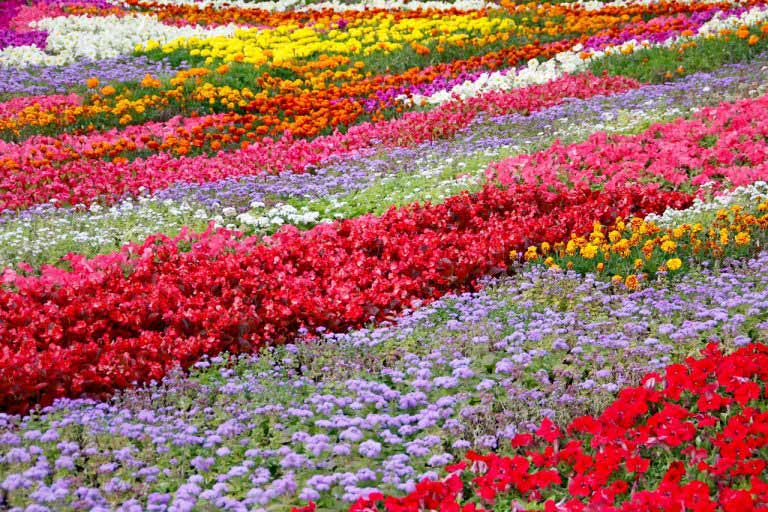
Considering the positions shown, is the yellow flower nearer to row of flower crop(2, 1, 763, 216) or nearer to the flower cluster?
the flower cluster

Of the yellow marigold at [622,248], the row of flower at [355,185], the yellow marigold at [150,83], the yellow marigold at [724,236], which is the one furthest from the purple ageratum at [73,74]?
the yellow marigold at [724,236]

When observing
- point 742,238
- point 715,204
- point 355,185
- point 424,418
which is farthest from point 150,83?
point 424,418

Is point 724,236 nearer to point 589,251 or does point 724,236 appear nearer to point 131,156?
point 589,251

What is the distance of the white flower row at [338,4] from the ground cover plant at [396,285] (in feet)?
21.9

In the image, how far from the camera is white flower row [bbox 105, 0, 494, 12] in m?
24.5

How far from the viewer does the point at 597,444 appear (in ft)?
17.8

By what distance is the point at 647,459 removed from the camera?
527 cm

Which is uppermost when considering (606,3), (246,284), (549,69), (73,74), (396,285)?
(606,3)

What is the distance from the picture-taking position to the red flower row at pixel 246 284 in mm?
7074

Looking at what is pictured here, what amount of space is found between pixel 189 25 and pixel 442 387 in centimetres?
1935

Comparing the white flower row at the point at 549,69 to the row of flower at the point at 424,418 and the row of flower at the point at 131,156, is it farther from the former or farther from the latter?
the row of flower at the point at 424,418

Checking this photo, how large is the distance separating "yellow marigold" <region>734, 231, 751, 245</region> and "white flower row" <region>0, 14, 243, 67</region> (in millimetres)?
15557

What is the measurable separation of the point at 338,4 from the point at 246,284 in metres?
19.2

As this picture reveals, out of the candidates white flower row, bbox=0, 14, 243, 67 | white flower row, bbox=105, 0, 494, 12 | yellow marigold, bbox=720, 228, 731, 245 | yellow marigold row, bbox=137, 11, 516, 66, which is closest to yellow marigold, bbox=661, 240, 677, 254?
yellow marigold, bbox=720, 228, 731, 245
